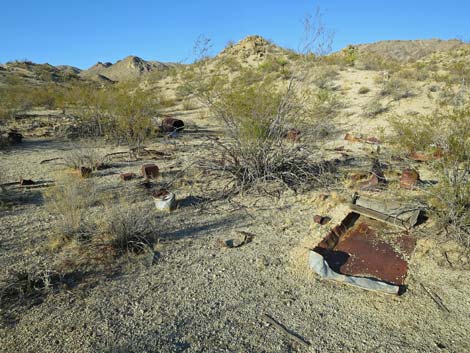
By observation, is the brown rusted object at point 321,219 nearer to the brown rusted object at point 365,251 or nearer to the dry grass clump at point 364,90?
the brown rusted object at point 365,251

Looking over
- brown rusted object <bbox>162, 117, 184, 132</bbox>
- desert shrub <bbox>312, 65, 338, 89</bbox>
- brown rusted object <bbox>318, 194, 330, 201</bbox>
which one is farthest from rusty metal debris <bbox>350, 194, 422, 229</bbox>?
desert shrub <bbox>312, 65, 338, 89</bbox>

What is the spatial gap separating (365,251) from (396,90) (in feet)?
43.1

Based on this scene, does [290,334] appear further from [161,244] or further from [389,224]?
[389,224]

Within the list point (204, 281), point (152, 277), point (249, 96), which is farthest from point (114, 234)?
point (249, 96)

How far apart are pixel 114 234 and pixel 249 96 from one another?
4438mm

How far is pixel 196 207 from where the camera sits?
18.7 feet

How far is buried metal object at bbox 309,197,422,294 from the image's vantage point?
3705 mm

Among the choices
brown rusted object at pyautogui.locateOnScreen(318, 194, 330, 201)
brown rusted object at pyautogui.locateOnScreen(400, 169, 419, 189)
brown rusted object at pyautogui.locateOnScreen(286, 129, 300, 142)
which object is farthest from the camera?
brown rusted object at pyautogui.locateOnScreen(286, 129, 300, 142)

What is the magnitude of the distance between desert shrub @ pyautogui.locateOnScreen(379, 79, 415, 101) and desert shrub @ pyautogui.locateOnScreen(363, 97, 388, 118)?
934mm

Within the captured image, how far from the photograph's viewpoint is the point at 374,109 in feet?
44.8

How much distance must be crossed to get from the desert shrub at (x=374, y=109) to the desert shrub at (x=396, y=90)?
934mm

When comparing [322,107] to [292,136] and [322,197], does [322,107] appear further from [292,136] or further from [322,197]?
[322,197]

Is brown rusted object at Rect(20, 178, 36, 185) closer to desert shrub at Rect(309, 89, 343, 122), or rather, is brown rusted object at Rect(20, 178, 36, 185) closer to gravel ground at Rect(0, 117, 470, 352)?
gravel ground at Rect(0, 117, 470, 352)

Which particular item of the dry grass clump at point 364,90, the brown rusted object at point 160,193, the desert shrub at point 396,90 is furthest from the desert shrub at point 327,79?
the brown rusted object at point 160,193
